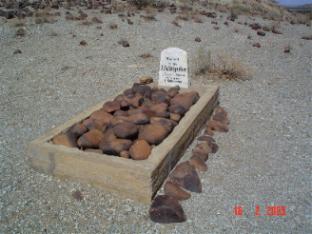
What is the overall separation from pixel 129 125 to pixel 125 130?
8 centimetres

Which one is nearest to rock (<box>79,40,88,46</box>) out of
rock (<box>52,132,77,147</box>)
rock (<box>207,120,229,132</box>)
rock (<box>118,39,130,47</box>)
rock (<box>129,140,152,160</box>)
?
rock (<box>118,39,130,47</box>)

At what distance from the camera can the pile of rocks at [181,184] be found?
125 inches

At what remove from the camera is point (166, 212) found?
3.19 meters

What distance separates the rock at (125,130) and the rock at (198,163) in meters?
0.65

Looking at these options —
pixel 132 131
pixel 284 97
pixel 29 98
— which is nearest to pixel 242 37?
pixel 284 97

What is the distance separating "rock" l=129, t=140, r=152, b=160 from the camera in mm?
3453

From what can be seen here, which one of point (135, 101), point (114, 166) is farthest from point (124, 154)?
point (135, 101)

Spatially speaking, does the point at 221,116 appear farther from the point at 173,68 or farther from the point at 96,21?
the point at 96,21

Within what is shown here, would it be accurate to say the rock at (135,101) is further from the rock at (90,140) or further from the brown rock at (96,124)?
the rock at (90,140)

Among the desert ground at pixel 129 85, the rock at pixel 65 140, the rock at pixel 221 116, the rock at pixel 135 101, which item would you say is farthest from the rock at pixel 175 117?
the rock at pixel 65 140

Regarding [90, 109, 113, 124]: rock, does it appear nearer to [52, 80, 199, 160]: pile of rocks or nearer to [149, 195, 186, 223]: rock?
[52, 80, 199, 160]: pile of rocks

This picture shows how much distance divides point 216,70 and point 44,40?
440 centimetres

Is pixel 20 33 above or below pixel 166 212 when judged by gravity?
below

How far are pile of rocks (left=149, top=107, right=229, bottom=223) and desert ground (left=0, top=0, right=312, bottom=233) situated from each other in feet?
0.25
